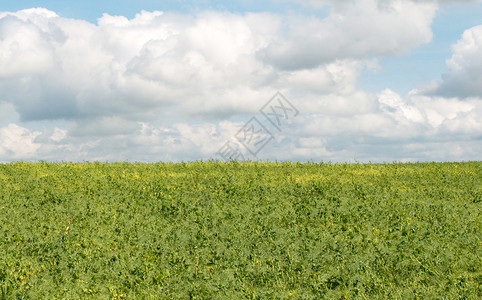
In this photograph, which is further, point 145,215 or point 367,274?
point 145,215

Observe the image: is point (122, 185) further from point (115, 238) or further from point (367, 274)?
point (367, 274)

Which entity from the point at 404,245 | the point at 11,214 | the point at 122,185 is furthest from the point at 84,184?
the point at 404,245

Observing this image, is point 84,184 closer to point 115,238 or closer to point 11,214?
point 11,214

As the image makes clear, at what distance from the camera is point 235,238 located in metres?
12.8

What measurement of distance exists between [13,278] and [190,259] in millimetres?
3940

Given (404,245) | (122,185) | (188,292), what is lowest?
(188,292)

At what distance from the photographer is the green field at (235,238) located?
10062mm

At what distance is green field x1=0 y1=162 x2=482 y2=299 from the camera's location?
396 inches

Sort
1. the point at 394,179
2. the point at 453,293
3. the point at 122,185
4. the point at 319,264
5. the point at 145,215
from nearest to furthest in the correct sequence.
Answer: the point at 453,293, the point at 319,264, the point at 145,215, the point at 122,185, the point at 394,179

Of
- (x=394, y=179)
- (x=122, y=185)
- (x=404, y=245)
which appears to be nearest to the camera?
(x=404, y=245)

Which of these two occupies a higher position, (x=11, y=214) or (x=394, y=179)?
(x=394, y=179)

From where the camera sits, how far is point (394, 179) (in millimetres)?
23594

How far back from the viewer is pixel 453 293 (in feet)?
31.6

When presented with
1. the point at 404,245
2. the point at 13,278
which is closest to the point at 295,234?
the point at 404,245
